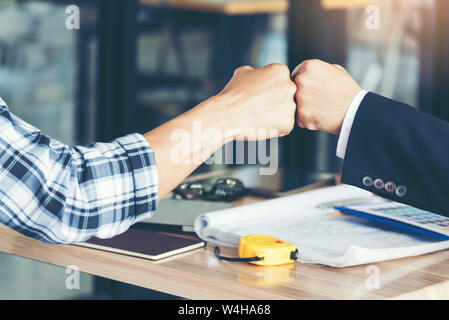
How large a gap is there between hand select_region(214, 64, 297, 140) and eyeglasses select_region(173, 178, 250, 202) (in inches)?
12.0

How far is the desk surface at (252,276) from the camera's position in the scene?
0.71m

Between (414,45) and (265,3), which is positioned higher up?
(265,3)

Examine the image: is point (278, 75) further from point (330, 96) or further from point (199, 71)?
point (199, 71)

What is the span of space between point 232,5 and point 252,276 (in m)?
3.12

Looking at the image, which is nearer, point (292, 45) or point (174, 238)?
point (174, 238)

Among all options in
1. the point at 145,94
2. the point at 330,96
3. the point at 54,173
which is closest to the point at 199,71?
the point at 145,94

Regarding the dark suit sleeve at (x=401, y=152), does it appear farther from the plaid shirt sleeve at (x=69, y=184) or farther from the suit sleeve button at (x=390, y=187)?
the plaid shirt sleeve at (x=69, y=184)

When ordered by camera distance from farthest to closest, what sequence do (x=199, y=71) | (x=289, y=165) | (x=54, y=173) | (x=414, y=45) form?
(x=199, y=71) → (x=289, y=165) → (x=414, y=45) → (x=54, y=173)

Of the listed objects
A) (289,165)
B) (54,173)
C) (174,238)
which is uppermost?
(54,173)

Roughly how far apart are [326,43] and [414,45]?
396 millimetres

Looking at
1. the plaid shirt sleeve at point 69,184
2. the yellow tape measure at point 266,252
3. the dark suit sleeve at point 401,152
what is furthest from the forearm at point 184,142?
the dark suit sleeve at point 401,152

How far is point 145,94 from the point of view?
130 inches

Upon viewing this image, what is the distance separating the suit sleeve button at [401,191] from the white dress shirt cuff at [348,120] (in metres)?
0.11

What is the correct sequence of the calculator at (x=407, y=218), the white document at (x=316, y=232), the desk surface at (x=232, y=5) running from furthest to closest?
the desk surface at (x=232, y=5)
the calculator at (x=407, y=218)
the white document at (x=316, y=232)
